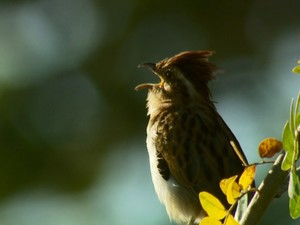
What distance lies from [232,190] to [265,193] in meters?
0.11

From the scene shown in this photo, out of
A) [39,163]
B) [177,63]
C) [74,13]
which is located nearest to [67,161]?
[39,163]

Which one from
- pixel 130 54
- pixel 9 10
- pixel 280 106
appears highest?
pixel 9 10

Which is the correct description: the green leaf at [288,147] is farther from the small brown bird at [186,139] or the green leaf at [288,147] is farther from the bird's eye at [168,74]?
the bird's eye at [168,74]

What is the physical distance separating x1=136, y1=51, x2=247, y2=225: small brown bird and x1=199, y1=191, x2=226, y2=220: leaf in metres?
3.38

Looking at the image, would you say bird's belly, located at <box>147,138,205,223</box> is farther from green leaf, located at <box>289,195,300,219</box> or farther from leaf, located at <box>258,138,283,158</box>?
green leaf, located at <box>289,195,300,219</box>

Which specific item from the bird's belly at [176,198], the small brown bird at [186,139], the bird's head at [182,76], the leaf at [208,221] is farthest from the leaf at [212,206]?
the bird's head at [182,76]

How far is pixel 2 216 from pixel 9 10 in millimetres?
3900

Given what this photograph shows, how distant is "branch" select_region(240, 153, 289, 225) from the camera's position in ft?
7.50

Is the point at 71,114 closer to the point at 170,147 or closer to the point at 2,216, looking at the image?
the point at 2,216

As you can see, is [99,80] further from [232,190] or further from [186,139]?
[232,190]

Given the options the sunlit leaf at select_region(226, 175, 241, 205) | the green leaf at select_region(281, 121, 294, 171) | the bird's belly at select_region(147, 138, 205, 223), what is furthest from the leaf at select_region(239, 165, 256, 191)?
the bird's belly at select_region(147, 138, 205, 223)

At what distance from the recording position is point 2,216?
10.0 m

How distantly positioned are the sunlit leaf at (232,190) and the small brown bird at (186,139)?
11.2ft

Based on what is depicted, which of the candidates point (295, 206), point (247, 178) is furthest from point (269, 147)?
point (295, 206)
